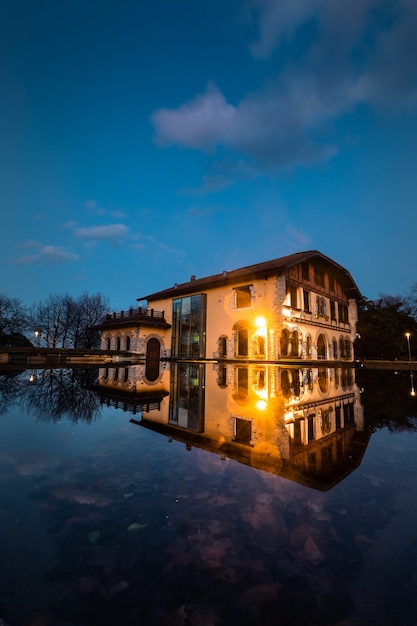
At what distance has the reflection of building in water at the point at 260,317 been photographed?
815 inches

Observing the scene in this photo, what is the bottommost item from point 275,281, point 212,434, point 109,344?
point 212,434

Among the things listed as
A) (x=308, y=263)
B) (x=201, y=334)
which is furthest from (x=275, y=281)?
(x=201, y=334)

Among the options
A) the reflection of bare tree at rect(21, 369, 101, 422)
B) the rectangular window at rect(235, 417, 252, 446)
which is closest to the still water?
the rectangular window at rect(235, 417, 252, 446)

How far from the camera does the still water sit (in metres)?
0.96

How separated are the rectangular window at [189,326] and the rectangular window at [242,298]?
3.05 meters

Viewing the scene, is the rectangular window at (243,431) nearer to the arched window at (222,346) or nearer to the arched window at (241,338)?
the arched window at (241,338)

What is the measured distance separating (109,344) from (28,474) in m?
30.0

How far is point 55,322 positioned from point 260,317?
37061mm

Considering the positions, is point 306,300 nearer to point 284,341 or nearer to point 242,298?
point 284,341

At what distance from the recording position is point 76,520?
1.48 metres

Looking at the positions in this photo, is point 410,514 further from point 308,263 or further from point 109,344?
point 109,344

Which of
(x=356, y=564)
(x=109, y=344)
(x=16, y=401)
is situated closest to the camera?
(x=356, y=564)

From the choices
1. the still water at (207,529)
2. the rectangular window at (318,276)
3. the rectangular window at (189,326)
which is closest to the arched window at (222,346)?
the rectangular window at (189,326)

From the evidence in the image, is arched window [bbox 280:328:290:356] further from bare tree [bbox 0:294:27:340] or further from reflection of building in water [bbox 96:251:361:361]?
bare tree [bbox 0:294:27:340]
